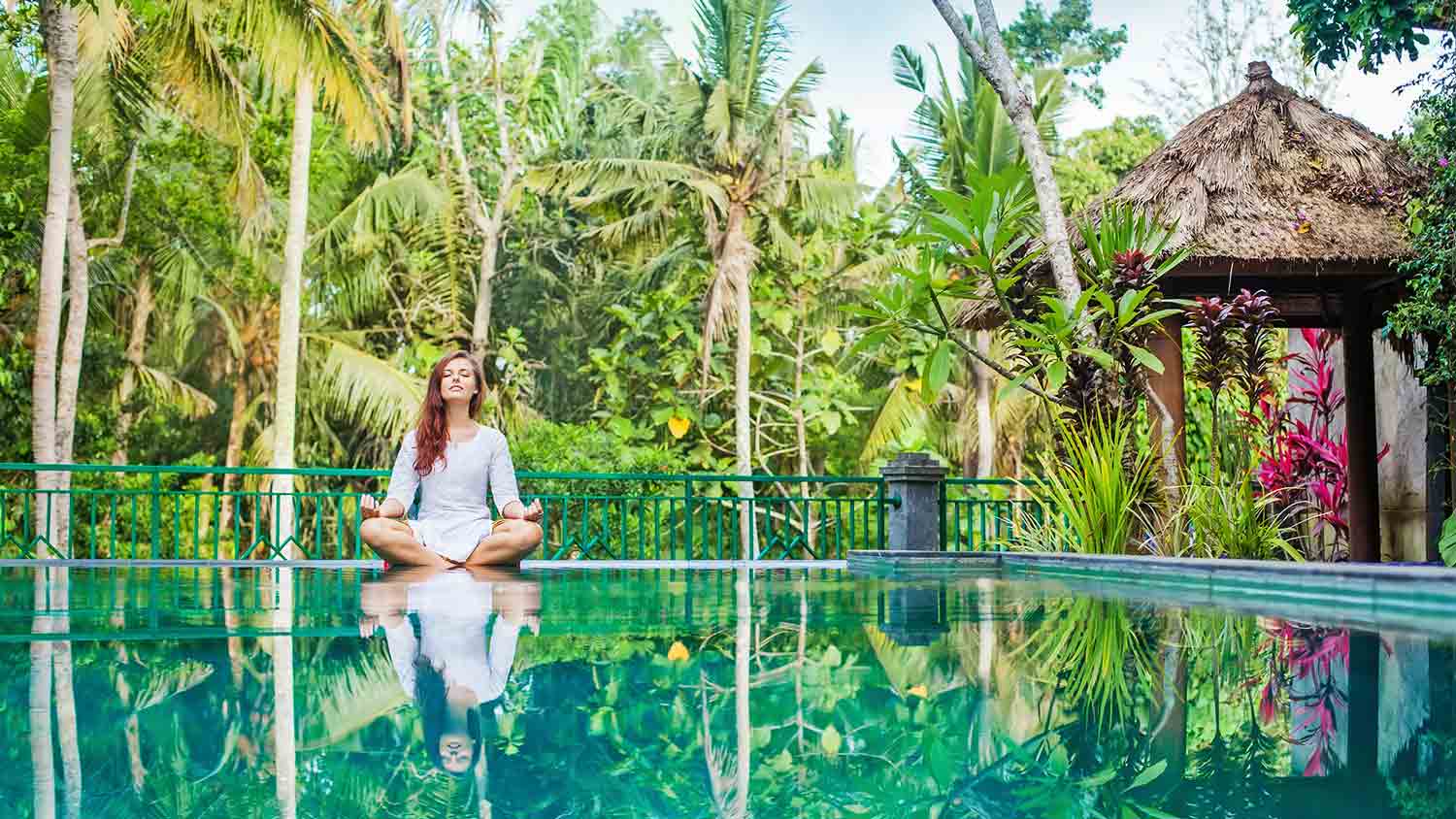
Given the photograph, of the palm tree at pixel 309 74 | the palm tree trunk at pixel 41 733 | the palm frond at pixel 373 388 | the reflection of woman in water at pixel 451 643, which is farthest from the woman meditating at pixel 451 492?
the palm frond at pixel 373 388

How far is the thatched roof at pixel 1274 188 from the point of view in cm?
927

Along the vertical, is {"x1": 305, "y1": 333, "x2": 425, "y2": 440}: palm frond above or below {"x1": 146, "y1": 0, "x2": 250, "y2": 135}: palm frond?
below

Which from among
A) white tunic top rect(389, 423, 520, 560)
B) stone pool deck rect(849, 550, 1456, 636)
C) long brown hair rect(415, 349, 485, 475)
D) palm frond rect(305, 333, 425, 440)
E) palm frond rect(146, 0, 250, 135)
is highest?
palm frond rect(146, 0, 250, 135)

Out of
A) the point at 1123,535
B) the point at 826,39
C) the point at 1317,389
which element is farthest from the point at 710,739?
the point at 826,39

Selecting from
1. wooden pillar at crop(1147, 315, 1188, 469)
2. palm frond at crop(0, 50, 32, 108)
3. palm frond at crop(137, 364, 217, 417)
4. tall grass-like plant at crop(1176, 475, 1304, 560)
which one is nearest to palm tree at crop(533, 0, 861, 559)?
palm frond at crop(137, 364, 217, 417)

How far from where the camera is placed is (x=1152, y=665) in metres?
3.19

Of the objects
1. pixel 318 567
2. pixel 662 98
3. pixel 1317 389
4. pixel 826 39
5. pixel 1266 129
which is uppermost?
pixel 826 39

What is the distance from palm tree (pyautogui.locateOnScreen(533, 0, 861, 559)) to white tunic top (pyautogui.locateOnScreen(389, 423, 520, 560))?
41.0ft

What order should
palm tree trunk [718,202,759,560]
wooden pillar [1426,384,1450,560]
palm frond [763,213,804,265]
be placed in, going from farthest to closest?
palm frond [763,213,804,265]
palm tree trunk [718,202,759,560]
wooden pillar [1426,384,1450,560]

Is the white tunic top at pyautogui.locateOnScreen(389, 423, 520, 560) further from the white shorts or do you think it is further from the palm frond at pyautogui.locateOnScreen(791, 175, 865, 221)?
the palm frond at pyautogui.locateOnScreen(791, 175, 865, 221)

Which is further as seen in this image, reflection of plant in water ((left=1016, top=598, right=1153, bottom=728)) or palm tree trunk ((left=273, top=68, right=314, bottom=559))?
palm tree trunk ((left=273, top=68, right=314, bottom=559))

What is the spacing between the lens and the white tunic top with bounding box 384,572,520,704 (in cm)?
286

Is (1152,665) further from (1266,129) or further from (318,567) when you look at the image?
(1266,129)

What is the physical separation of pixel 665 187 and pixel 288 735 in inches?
708
